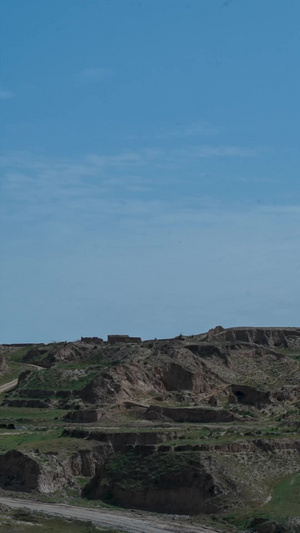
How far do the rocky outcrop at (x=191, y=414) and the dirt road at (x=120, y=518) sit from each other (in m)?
24.4

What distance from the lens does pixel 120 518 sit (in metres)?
74.1

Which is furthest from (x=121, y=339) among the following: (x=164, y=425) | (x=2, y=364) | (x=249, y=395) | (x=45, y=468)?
(x=45, y=468)

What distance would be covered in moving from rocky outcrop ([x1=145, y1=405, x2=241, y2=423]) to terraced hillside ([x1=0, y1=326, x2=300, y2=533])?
0.32 feet

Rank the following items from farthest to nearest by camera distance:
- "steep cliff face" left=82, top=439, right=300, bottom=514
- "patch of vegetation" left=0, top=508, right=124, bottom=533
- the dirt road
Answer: "steep cliff face" left=82, top=439, right=300, bottom=514
the dirt road
"patch of vegetation" left=0, top=508, right=124, bottom=533

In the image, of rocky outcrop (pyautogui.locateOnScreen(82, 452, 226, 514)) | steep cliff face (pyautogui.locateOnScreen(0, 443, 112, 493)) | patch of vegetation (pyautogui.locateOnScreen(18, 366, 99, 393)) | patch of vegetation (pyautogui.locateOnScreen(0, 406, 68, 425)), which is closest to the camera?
rocky outcrop (pyautogui.locateOnScreen(82, 452, 226, 514))

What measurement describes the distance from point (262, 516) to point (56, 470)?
18.1 m

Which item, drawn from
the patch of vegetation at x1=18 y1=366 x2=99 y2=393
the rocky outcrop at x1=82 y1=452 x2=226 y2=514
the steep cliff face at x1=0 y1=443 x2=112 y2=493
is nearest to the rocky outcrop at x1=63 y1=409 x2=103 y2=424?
the patch of vegetation at x1=18 y1=366 x2=99 y2=393

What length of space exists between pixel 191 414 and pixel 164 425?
612 cm

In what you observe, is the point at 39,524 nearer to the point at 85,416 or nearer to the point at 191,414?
the point at 85,416

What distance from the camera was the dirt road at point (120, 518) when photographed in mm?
70625

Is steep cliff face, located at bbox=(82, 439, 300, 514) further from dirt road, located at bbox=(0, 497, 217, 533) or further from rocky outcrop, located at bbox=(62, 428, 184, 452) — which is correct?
rocky outcrop, located at bbox=(62, 428, 184, 452)

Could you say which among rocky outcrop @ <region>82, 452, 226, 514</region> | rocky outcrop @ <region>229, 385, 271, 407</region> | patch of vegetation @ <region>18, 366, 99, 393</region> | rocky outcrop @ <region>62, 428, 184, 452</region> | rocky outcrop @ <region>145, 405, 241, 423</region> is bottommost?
rocky outcrop @ <region>82, 452, 226, 514</region>

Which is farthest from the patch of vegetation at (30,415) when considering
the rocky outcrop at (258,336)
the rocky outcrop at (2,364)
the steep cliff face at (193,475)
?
the rocky outcrop at (258,336)

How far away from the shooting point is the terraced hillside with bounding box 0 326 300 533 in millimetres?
76562
